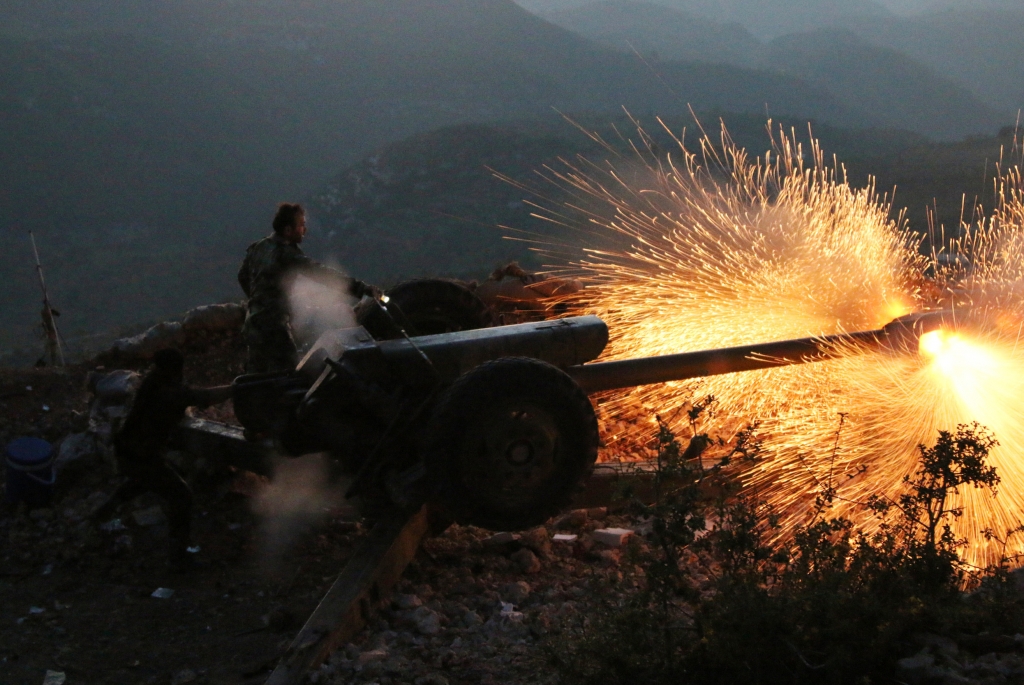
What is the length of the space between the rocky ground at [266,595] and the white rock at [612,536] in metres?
0.03

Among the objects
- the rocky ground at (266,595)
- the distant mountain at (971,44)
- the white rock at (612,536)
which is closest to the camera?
the rocky ground at (266,595)

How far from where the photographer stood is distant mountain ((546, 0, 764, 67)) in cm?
9825

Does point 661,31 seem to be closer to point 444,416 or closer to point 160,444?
point 160,444

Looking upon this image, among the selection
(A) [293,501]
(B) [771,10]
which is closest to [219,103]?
(A) [293,501]

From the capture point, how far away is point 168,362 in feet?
18.9

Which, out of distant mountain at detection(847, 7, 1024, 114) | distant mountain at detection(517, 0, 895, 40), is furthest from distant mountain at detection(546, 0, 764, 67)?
distant mountain at detection(517, 0, 895, 40)

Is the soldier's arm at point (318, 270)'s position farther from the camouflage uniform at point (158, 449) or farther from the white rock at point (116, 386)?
the white rock at point (116, 386)

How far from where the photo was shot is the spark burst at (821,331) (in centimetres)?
560

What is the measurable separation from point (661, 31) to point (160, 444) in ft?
369

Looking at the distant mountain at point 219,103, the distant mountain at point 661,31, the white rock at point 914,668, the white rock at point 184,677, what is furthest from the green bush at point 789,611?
the distant mountain at point 661,31

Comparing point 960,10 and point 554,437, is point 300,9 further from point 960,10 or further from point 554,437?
point 960,10

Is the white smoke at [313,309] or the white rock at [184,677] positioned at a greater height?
the white smoke at [313,309]

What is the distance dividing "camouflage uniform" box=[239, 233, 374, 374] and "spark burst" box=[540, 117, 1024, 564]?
206cm

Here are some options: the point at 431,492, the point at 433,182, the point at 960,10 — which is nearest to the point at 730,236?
the point at 431,492
